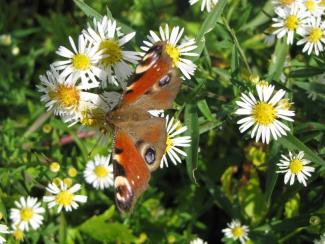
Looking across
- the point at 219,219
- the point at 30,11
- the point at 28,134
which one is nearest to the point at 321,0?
the point at 219,219

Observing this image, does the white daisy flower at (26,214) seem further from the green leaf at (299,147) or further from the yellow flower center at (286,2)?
the yellow flower center at (286,2)

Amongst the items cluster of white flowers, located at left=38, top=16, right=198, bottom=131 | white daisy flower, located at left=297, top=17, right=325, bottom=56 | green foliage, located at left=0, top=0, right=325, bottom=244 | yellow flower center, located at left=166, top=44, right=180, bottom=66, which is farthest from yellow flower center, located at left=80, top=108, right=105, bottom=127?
white daisy flower, located at left=297, top=17, right=325, bottom=56

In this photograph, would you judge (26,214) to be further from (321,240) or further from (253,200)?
(321,240)

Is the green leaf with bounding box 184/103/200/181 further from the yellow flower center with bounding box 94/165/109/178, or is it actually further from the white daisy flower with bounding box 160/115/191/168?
the yellow flower center with bounding box 94/165/109/178

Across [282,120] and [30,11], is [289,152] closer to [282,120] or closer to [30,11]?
[282,120]

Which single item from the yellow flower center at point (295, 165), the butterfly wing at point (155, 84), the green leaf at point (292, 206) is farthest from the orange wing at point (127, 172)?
the green leaf at point (292, 206)

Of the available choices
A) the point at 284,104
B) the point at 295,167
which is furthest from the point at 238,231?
the point at 284,104

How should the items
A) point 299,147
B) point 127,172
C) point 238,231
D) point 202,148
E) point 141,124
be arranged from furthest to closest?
point 202,148
point 238,231
point 299,147
point 141,124
point 127,172
